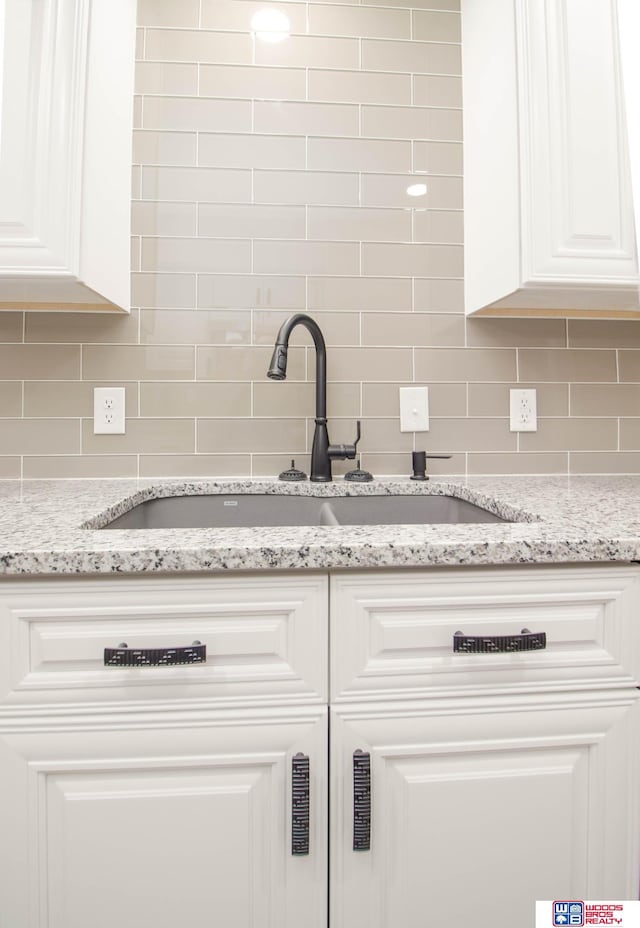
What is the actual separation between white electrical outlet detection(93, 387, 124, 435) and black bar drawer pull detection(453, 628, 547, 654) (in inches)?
39.0

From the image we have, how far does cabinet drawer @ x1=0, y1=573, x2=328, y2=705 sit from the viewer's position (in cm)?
65

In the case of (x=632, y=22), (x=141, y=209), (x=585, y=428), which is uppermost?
(x=632, y=22)

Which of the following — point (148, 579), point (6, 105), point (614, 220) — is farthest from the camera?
point (614, 220)

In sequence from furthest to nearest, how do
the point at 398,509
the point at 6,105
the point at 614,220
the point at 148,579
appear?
the point at 398,509, the point at 614,220, the point at 6,105, the point at 148,579

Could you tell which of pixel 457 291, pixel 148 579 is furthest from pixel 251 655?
pixel 457 291

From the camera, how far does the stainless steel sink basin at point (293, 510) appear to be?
123cm

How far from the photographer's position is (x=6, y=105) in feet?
3.36

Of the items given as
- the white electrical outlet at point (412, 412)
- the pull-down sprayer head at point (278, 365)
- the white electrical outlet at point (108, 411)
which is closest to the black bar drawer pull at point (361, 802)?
the pull-down sprayer head at point (278, 365)

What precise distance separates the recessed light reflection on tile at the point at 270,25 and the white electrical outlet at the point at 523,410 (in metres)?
1.10

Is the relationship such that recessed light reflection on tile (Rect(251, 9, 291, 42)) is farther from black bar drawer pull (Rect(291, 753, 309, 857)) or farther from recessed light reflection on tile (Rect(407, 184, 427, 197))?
black bar drawer pull (Rect(291, 753, 309, 857))

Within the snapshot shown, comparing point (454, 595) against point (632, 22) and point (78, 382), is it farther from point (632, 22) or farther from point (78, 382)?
point (632, 22)

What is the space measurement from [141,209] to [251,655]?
1157 mm

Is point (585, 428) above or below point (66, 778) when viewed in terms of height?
above
